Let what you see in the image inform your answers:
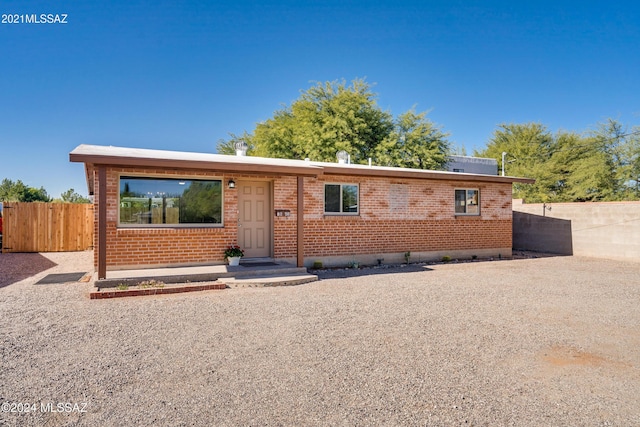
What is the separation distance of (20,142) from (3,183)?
30.1 m

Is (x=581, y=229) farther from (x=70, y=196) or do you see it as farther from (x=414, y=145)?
(x=70, y=196)

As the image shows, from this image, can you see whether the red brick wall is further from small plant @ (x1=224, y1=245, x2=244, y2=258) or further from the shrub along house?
small plant @ (x1=224, y1=245, x2=244, y2=258)

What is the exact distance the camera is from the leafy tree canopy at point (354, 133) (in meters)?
23.2

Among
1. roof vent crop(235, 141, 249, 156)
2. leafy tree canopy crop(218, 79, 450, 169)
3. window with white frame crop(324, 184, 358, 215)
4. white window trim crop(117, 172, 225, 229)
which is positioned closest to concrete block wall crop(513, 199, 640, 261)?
leafy tree canopy crop(218, 79, 450, 169)

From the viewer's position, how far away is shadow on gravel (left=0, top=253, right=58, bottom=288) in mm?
8925

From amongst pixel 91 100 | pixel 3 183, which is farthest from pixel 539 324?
pixel 3 183

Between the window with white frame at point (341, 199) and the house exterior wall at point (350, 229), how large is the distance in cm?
17

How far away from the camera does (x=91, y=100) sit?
1472 cm

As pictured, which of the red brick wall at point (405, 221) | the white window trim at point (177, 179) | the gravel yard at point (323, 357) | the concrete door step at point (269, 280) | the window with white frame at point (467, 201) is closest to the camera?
the gravel yard at point (323, 357)

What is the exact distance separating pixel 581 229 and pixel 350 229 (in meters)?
9.67

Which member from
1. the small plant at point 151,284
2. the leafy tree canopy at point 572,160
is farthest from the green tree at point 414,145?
the small plant at point 151,284

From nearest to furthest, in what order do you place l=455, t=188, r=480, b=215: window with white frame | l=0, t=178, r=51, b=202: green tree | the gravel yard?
the gravel yard
l=455, t=188, r=480, b=215: window with white frame
l=0, t=178, r=51, b=202: green tree

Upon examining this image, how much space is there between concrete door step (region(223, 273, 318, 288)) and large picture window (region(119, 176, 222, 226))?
1985mm

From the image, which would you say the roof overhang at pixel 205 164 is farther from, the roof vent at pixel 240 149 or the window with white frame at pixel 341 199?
the roof vent at pixel 240 149
